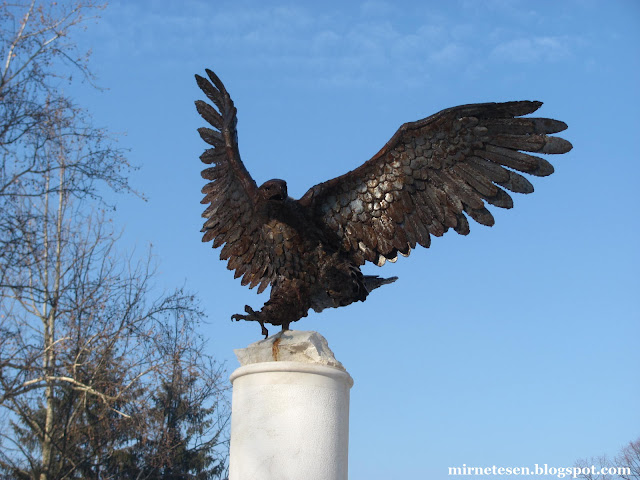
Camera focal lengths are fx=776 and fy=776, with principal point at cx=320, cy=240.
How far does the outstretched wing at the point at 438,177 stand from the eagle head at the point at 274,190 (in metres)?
0.23

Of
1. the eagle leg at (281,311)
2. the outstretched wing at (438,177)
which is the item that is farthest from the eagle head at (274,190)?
the eagle leg at (281,311)

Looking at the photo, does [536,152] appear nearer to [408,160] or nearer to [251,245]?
[408,160]

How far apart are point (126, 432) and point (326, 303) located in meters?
7.35

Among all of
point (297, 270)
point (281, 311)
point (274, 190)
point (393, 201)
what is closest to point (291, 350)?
point (281, 311)

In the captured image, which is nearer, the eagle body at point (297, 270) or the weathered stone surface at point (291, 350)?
the weathered stone surface at point (291, 350)

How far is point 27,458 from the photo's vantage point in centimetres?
1036

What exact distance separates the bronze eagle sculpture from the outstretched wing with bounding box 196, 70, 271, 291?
0.57 feet

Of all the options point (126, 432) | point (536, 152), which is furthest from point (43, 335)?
point (536, 152)

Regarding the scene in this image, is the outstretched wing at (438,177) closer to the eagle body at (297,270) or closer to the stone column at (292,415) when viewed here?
the eagle body at (297,270)

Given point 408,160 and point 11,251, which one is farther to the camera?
point 11,251

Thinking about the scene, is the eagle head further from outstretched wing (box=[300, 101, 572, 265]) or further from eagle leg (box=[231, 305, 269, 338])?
eagle leg (box=[231, 305, 269, 338])

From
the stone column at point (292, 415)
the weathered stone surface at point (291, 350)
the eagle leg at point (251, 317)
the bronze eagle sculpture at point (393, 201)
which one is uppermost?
the bronze eagle sculpture at point (393, 201)

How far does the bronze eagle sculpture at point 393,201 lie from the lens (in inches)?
212

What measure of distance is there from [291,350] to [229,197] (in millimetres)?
1575
